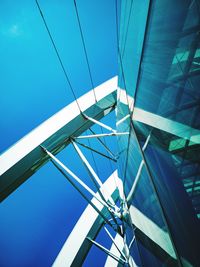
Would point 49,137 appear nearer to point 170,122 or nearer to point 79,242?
point 170,122

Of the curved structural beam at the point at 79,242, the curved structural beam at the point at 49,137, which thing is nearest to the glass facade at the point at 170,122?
the curved structural beam at the point at 49,137

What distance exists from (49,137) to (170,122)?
6.89 metres

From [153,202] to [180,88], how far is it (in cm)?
203

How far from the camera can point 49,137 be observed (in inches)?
343

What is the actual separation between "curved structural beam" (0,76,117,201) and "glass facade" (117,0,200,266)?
5467 mm

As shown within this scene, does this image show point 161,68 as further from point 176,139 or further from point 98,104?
point 98,104

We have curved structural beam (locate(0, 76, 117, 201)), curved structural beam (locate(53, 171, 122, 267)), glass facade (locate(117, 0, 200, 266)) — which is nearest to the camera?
glass facade (locate(117, 0, 200, 266))

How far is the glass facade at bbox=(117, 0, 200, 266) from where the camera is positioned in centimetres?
203

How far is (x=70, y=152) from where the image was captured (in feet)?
57.8

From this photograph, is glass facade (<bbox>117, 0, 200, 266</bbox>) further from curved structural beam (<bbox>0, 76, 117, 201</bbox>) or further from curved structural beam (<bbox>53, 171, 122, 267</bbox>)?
curved structural beam (<bbox>53, 171, 122, 267</bbox>)

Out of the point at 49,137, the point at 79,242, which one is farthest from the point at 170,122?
the point at 79,242

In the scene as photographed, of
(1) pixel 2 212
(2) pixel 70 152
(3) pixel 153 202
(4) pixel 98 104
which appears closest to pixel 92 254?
(1) pixel 2 212

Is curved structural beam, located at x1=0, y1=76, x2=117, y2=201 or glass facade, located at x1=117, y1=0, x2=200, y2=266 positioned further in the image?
curved structural beam, located at x1=0, y1=76, x2=117, y2=201

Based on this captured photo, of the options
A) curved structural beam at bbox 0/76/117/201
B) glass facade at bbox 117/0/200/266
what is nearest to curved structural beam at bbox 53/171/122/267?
curved structural beam at bbox 0/76/117/201
